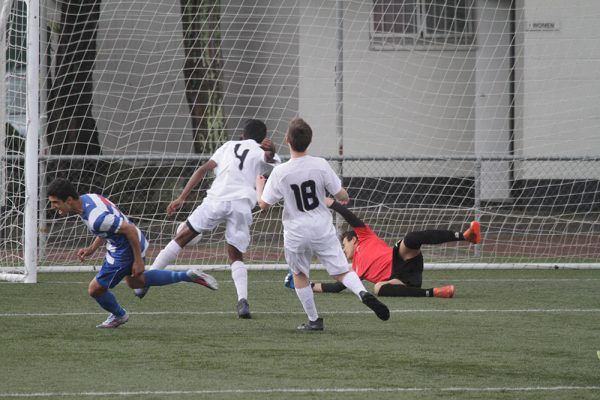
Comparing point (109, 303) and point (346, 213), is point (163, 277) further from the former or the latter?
point (346, 213)

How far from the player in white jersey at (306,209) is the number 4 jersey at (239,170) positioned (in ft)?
4.65

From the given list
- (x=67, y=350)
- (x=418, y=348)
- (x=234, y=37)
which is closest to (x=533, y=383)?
(x=418, y=348)

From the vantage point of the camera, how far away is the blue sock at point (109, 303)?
338 inches

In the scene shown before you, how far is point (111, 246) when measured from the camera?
8.60m

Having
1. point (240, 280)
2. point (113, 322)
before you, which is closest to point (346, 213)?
point (240, 280)

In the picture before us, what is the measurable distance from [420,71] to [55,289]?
35.3ft

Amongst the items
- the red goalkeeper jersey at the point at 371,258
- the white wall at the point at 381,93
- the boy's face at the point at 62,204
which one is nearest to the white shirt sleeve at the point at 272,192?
the boy's face at the point at 62,204

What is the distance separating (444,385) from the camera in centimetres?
636

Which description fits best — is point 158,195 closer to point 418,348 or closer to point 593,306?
point 593,306

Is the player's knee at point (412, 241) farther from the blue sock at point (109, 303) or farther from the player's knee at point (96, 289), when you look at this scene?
the player's knee at point (96, 289)

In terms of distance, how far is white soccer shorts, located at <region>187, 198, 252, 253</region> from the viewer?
32.6ft

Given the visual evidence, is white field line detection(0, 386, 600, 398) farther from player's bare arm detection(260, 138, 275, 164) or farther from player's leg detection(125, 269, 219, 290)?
player's bare arm detection(260, 138, 275, 164)

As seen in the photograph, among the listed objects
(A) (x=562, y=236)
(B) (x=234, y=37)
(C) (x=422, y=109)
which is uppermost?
(B) (x=234, y=37)

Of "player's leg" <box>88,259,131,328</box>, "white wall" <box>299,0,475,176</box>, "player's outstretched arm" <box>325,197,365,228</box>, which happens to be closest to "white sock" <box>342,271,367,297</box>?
"player's leg" <box>88,259,131,328</box>
